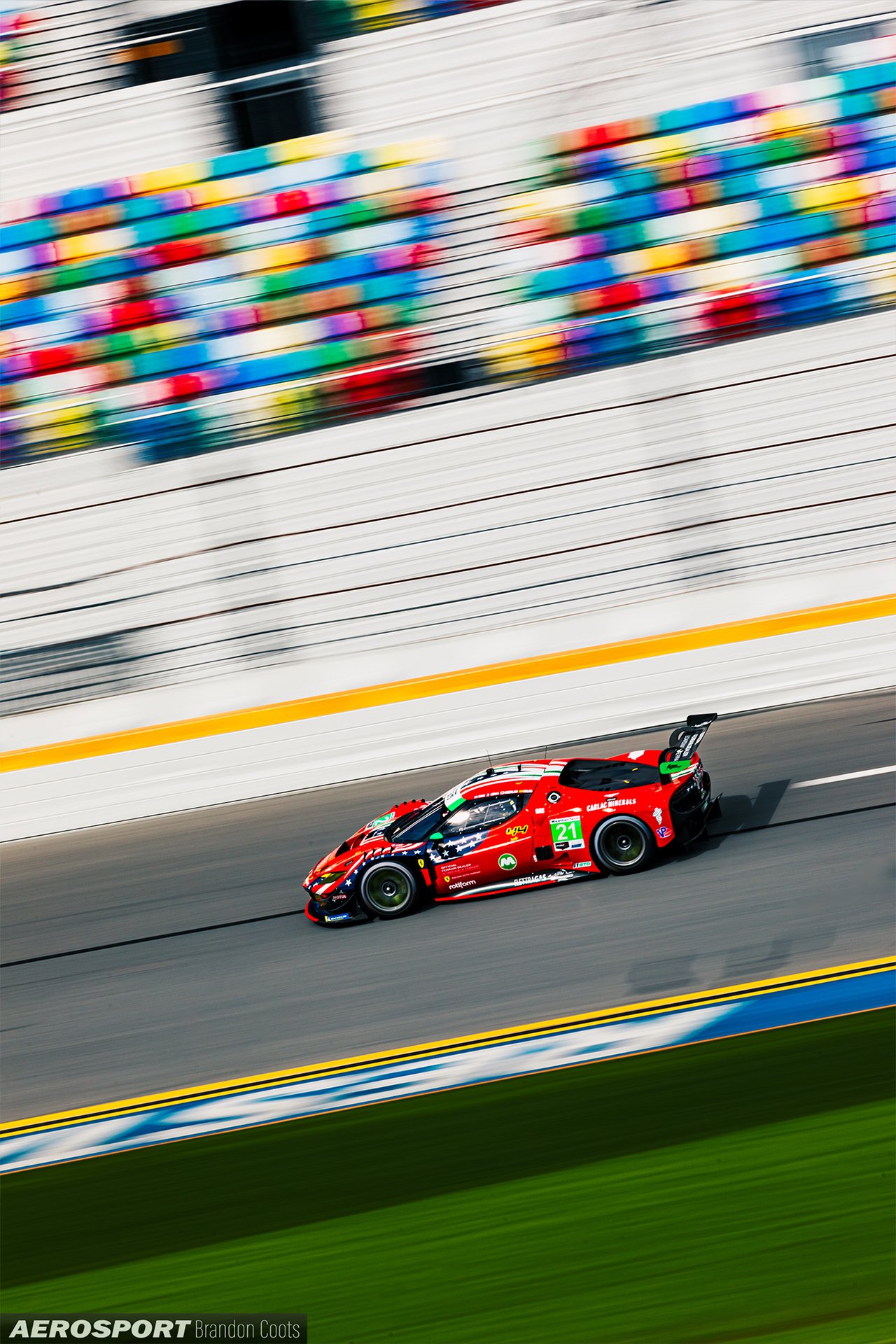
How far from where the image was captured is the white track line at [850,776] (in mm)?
9953

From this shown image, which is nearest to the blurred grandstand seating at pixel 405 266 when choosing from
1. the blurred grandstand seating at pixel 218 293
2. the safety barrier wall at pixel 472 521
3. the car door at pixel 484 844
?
the blurred grandstand seating at pixel 218 293

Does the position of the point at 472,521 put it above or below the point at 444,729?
above

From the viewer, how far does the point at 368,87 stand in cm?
1459

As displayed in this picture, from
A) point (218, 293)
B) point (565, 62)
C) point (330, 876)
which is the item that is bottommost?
point (330, 876)

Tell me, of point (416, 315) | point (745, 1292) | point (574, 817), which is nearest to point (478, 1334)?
point (745, 1292)

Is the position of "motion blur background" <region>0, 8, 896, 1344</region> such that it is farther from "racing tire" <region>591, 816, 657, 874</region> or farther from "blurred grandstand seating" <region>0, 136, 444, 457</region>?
"racing tire" <region>591, 816, 657, 874</region>

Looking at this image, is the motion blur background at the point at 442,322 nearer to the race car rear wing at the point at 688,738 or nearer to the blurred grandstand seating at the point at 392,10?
the blurred grandstand seating at the point at 392,10

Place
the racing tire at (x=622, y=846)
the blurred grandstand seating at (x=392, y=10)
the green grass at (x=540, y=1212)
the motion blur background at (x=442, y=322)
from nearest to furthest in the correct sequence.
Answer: the green grass at (x=540, y=1212), the racing tire at (x=622, y=846), the motion blur background at (x=442, y=322), the blurred grandstand seating at (x=392, y=10)

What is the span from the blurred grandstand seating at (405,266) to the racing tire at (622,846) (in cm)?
710

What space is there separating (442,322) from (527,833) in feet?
25.1

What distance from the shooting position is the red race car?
873cm

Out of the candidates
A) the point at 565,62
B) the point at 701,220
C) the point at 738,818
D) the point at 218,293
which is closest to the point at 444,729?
the point at 738,818

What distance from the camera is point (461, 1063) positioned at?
7.34 metres

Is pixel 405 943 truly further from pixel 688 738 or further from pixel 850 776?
pixel 850 776
